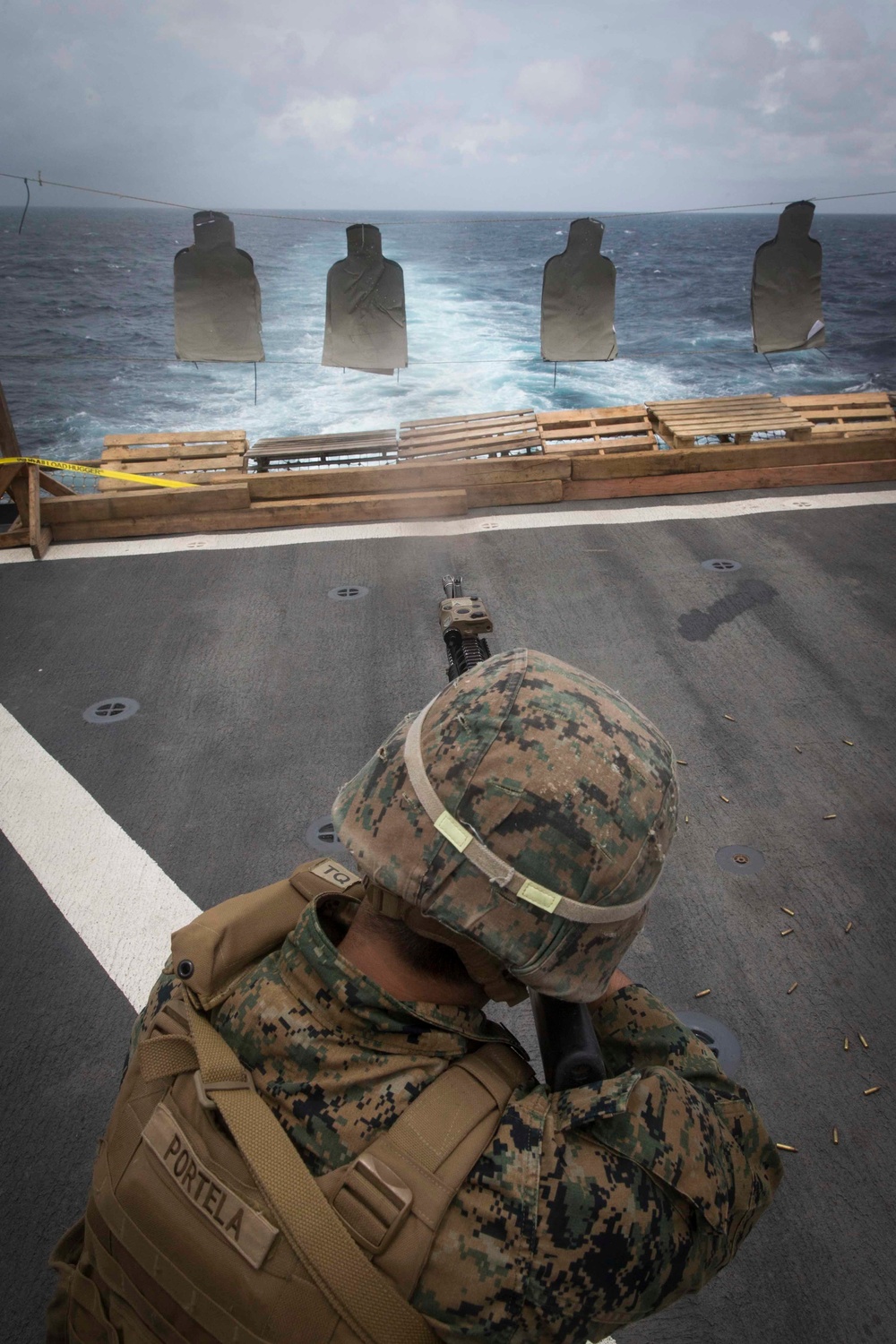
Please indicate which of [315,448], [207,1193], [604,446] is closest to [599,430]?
[604,446]

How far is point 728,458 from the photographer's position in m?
7.53

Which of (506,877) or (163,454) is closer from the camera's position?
(506,877)

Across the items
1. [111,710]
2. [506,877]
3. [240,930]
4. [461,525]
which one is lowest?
[111,710]

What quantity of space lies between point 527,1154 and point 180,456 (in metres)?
7.81

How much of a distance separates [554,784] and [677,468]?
6.57 m

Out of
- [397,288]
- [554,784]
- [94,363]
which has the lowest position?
[94,363]

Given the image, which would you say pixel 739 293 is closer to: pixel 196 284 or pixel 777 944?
pixel 196 284

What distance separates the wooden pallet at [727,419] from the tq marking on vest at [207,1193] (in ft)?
24.5

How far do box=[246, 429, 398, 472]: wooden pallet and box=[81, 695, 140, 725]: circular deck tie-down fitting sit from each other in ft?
12.6

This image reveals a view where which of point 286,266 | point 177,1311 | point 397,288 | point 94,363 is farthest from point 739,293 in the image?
point 177,1311

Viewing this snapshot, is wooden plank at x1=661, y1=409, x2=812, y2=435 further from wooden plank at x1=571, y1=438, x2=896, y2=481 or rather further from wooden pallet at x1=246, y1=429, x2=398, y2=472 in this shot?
wooden pallet at x1=246, y1=429, x2=398, y2=472

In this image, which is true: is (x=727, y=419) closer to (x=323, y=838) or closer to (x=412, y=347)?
(x=323, y=838)

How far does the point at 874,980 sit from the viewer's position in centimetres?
323

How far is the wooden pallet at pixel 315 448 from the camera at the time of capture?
8312 mm
